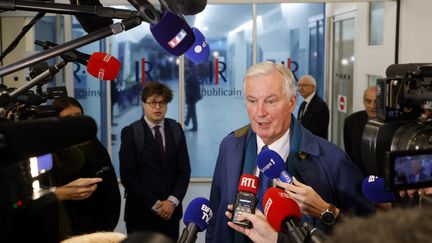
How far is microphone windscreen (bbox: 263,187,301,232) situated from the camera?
4.81 feet

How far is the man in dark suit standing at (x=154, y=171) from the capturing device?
3654 millimetres

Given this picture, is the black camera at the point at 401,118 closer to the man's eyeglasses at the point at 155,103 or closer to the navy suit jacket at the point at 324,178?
the navy suit jacket at the point at 324,178

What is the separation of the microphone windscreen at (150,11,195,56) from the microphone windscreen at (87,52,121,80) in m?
0.42

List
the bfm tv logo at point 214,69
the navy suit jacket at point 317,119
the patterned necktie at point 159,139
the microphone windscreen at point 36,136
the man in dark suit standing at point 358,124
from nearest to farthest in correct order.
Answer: the microphone windscreen at point 36,136 → the patterned necktie at point 159,139 → the man in dark suit standing at point 358,124 → the navy suit jacket at point 317,119 → the bfm tv logo at point 214,69

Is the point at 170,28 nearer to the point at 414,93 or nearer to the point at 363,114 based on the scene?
the point at 414,93

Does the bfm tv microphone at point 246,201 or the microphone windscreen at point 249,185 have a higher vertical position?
the microphone windscreen at point 249,185

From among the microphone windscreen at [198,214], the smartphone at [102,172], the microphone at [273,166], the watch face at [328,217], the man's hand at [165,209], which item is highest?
the microphone at [273,166]

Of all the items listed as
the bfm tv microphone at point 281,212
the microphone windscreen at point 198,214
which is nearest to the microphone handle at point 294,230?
the bfm tv microphone at point 281,212

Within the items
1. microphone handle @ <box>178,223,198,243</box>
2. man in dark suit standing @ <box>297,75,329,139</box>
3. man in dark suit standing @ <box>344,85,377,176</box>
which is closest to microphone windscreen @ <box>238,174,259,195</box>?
microphone handle @ <box>178,223,198,243</box>

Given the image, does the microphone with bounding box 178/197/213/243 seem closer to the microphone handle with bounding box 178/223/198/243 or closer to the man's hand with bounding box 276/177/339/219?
the microphone handle with bounding box 178/223/198/243

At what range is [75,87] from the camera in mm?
7316

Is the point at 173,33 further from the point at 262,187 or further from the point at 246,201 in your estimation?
the point at 262,187

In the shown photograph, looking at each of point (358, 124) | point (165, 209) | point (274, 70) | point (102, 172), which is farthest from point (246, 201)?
point (358, 124)

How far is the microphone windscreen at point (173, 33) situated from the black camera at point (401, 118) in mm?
649
